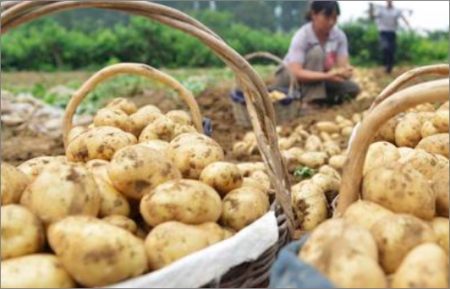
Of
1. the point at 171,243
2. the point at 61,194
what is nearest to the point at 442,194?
the point at 171,243

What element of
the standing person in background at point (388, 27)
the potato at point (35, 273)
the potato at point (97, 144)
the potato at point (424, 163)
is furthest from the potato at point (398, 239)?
the standing person in background at point (388, 27)

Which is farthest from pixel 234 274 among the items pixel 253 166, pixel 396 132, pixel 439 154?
pixel 253 166

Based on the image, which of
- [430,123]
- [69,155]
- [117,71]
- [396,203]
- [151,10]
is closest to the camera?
[396,203]

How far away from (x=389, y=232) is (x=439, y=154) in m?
1.00

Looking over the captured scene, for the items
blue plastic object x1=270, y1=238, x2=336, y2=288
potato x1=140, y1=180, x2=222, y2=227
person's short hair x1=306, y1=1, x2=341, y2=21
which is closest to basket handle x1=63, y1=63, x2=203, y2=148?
potato x1=140, y1=180, x2=222, y2=227

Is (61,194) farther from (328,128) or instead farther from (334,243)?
(328,128)

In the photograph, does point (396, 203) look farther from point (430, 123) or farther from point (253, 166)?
Answer: point (253, 166)

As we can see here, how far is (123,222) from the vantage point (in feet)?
5.13

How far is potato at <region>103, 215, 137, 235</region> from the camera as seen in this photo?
1552 millimetres

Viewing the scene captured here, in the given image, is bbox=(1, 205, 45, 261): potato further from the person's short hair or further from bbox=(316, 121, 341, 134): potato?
the person's short hair

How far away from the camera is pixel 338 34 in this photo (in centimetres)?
668

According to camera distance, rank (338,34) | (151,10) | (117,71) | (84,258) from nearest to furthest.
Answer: (84,258) → (151,10) → (117,71) → (338,34)

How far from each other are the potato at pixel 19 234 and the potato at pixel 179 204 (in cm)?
30

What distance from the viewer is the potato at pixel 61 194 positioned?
1.44 meters
